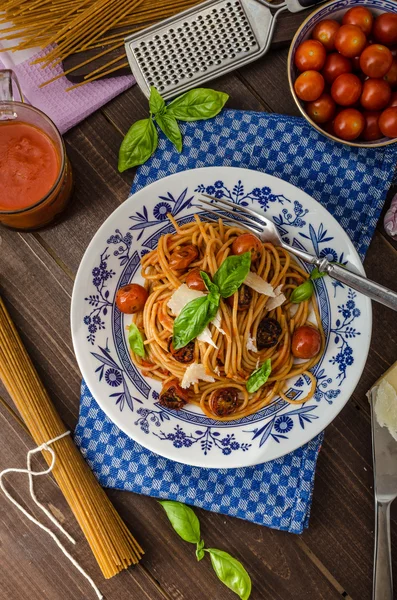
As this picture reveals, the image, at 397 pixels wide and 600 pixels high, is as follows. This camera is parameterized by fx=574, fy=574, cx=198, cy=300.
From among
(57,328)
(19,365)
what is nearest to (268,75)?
(57,328)

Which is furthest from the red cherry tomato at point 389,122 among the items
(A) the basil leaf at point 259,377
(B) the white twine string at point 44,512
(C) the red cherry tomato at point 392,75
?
(B) the white twine string at point 44,512

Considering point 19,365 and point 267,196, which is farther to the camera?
point 19,365

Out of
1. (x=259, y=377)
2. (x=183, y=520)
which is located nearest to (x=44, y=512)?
(x=183, y=520)

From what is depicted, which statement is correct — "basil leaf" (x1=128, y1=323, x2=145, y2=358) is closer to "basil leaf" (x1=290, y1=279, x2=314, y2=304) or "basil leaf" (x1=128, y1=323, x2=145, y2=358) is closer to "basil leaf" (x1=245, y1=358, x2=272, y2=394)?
"basil leaf" (x1=245, y1=358, x2=272, y2=394)

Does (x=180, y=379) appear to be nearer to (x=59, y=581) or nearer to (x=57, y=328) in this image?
(x=57, y=328)

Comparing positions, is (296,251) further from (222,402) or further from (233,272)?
(222,402)
